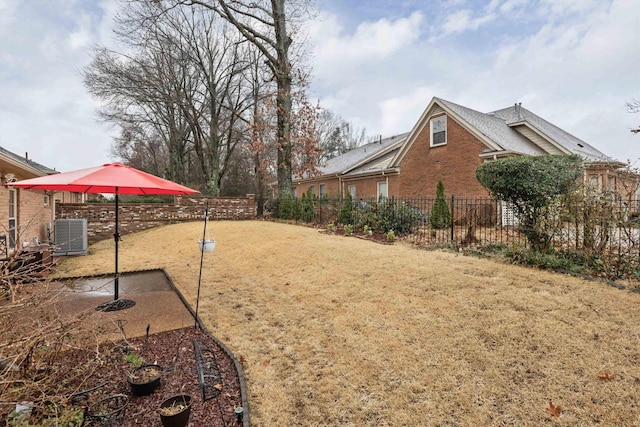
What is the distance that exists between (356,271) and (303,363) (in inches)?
115

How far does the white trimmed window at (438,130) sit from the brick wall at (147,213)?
10700mm

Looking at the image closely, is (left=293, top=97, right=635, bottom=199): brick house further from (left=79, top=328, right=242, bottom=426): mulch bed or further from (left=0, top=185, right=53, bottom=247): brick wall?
(left=0, top=185, right=53, bottom=247): brick wall

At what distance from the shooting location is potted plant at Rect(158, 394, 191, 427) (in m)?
2.17

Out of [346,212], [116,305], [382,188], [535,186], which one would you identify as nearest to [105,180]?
[116,305]

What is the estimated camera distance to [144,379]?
2719mm

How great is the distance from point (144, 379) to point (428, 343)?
2.91 metres

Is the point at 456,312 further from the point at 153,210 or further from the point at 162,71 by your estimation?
the point at 162,71

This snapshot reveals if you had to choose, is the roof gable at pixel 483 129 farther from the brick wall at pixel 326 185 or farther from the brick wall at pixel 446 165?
the brick wall at pixel 326 185

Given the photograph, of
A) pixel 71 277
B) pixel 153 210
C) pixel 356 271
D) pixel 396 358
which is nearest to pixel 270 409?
pixel 396 358

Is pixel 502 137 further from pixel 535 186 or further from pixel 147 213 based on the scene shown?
pixel 147 213

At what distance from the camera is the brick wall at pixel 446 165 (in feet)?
44.2

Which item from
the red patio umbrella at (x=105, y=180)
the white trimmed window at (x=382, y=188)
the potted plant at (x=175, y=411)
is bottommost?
the potted plant at (x=175, y=411)

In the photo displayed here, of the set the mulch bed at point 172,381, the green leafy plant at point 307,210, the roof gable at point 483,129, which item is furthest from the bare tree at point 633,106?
the mulch bed at point 172,381

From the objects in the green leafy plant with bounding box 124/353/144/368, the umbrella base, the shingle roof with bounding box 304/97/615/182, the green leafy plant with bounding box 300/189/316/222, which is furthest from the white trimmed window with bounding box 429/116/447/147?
the green leafy plant with bounding box 124/353/144/368
